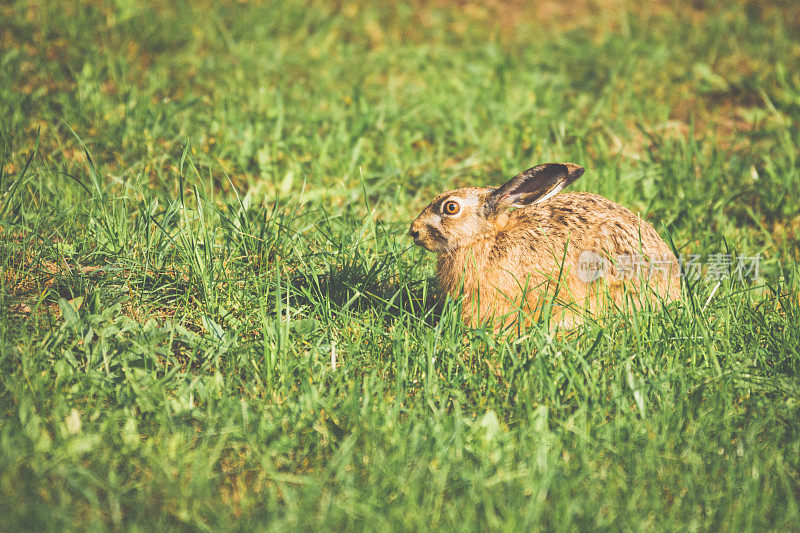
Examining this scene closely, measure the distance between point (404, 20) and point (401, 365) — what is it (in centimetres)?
512

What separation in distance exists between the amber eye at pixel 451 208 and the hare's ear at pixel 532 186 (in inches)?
5.7

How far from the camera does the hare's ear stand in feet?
11.3

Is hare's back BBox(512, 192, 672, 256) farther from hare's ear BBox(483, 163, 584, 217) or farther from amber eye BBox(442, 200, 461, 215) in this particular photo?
amber eye BBox(442, 200, 461, 215)

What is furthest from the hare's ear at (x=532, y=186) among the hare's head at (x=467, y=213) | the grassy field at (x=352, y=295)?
the grassy field at (x=352, y=295)

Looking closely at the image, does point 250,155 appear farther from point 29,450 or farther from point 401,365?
point 29,450

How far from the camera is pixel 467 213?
3.63 meters

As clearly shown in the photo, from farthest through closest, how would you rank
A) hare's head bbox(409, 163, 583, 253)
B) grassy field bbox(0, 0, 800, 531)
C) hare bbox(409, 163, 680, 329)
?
hare's head bbox(409, 163, 583, 253)
hare bbox(409, 163, 680, 329)
grassy field bbox(0, 0, 800, 531)

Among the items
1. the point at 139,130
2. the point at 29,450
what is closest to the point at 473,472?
the point at 29,450

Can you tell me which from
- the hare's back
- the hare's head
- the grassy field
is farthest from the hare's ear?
the grassy field

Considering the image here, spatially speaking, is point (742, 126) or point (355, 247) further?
point (742, 126)

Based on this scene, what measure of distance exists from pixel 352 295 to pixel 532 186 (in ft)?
3.45

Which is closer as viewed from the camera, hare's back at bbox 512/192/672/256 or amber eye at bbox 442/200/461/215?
hare's back at bbox 512/192/672/256

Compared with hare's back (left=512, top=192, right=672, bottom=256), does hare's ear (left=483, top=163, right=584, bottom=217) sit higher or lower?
higher

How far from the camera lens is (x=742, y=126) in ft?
18.5
